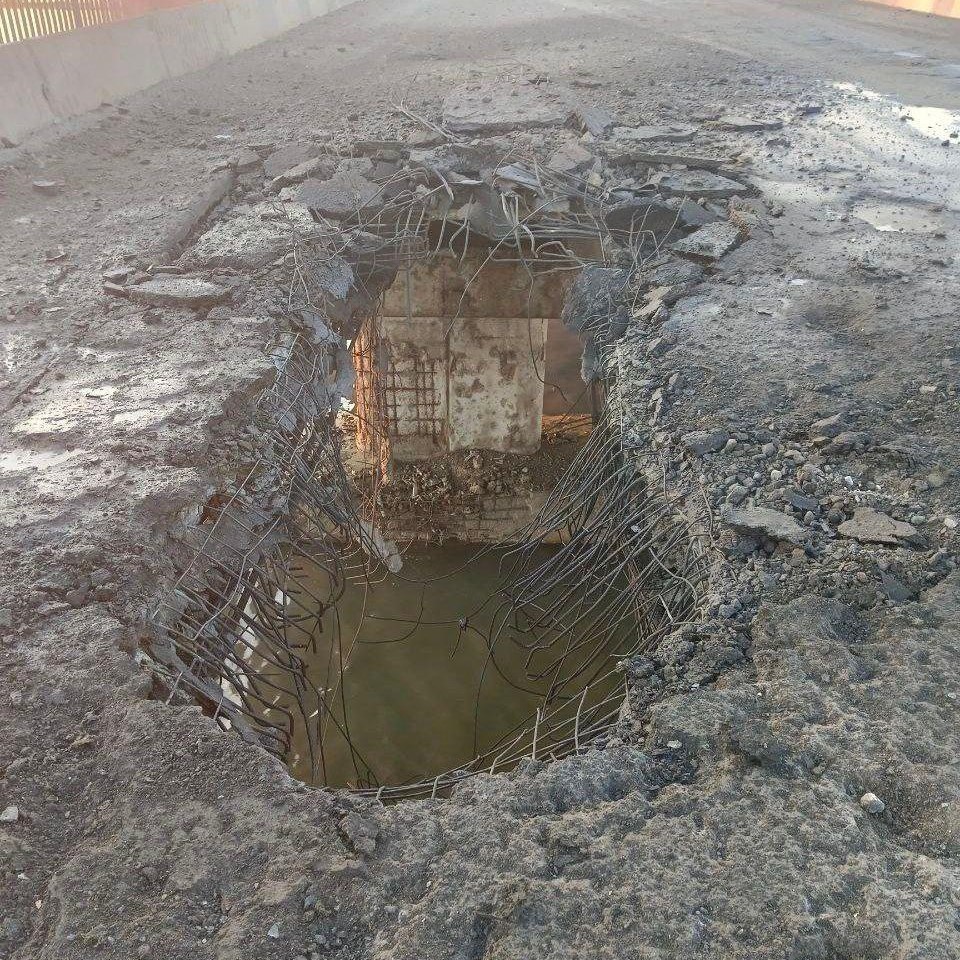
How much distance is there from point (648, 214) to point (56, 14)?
674 centimetres

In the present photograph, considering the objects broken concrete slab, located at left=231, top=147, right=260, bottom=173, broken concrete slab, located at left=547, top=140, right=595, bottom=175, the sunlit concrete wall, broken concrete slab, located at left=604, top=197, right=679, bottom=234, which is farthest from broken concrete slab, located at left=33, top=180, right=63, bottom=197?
broken concrete slab, located at left=604, top=197, right=679, bottom=234

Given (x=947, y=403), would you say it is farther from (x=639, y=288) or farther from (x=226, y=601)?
(x=226, y=601)

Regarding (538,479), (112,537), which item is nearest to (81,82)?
(538,479)

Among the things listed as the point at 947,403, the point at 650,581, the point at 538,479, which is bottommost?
the point at 538,479

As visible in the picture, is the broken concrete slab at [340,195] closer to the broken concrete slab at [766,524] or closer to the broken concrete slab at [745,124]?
the broken concrete slab at [745,124]

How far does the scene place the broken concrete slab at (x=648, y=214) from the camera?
17.8 ft

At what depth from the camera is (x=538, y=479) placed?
910 cm

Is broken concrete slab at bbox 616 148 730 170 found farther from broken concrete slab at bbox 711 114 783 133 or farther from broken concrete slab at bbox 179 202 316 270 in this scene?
broken concrete slab at bbox 179 202 316 270

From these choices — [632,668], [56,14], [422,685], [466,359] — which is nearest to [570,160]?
[466,359]

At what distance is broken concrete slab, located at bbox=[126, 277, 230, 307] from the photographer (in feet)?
15.0

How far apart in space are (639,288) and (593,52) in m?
6.65

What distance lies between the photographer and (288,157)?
20.8ft

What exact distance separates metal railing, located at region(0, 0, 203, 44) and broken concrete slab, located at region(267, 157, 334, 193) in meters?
3.34

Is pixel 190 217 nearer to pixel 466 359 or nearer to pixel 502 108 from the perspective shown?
pixel 502 108
